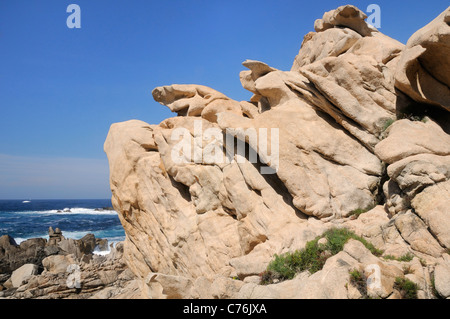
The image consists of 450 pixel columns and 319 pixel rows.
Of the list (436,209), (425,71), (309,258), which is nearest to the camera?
(436,209)

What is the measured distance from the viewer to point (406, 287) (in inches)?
331

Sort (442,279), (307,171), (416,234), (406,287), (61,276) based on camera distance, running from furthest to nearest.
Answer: (61,276)
(307,171)
(416,234)
(406,287)
(442,279)

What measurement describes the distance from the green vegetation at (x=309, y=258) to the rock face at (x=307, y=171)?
41 centimetres

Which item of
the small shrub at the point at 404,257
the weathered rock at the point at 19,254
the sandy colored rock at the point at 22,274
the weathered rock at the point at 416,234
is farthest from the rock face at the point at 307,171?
the weathered rock at the point at 19,254

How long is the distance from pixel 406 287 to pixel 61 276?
26382mm

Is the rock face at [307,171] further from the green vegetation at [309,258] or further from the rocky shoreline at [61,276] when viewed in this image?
the rocky shoreline at [61,276]

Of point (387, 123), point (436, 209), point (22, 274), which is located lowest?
point (22, 274)

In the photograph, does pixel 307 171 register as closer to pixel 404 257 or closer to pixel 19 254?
pixel 404 257

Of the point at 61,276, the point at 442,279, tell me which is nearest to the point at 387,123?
the point at 442,279
